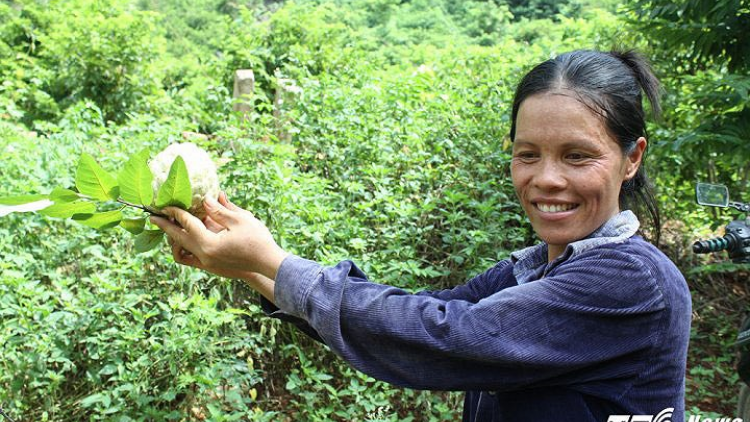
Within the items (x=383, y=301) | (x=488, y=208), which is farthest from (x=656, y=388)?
(x=488, y=208)

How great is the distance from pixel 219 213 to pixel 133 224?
369 millimetres

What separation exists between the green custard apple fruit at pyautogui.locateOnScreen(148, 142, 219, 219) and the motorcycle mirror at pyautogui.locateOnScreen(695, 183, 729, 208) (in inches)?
73.8

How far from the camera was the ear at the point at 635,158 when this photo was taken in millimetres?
1466

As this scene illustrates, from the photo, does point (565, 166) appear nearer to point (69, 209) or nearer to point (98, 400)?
point (69, 209)

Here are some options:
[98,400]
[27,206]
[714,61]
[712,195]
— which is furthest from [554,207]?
[714,61]

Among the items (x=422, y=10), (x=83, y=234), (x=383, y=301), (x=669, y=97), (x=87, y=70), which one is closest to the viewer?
(x=383, y=301)

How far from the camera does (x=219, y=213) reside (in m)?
1.42

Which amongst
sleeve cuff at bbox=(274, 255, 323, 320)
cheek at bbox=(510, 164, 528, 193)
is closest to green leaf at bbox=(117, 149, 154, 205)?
sleeve cuff at bbox=(274, 255, 323, 320)

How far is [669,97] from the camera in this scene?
5.00 metres

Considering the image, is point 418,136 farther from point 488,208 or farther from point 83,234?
point 83,234

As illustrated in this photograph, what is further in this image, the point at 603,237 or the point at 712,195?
the point at 712,195

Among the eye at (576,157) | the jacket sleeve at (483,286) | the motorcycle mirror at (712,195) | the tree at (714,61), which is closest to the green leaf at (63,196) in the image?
the jacket sleeve at (483,286)

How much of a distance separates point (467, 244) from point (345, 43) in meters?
5.08

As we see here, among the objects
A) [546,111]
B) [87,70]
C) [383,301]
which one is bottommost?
[87,70]
